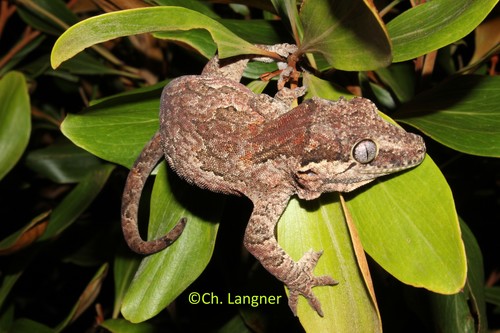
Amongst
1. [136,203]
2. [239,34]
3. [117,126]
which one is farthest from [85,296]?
[239,34]

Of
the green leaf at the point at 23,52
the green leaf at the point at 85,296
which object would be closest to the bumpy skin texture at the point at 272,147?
the green leaf at the point at 85,296

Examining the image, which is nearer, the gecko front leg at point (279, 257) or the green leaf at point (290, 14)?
the green leaf at point (290, 14)

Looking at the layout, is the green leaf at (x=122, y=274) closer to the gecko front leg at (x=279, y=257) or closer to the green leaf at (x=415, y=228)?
the gecko front leg at (x=279, y=257)

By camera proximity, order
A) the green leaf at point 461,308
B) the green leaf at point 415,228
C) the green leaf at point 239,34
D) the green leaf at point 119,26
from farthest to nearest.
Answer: the green leaf at point 461,308, the green leaf at point 239,34, the green leaf at point 415,228, the green leaf at point 119,26

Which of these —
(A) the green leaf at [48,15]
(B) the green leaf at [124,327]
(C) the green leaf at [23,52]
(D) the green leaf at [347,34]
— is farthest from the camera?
(C) the green leaf at [23,52]

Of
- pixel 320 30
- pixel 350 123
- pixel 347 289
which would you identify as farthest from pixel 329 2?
pixel 347 289

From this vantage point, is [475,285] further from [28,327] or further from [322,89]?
[28,327]

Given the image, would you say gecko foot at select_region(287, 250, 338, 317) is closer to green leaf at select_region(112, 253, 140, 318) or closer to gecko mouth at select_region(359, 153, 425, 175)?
gecko mouth at select_region(359, 153, 425, 175)
